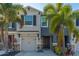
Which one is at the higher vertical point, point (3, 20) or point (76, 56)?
point (3, 20)

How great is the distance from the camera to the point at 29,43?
688 cm

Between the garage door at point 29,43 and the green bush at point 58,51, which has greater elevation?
the garage door at point 29,43

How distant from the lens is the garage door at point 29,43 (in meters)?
6.89

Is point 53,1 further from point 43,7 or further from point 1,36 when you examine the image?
point 1,36

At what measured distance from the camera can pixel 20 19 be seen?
22.7 ft

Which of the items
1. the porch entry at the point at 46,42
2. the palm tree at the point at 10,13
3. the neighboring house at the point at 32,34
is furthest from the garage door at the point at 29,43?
the palm tree at the point at 10,13

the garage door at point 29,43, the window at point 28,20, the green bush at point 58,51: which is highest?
the window at point 28,20

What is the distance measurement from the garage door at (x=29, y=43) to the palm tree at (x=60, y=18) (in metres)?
0.27

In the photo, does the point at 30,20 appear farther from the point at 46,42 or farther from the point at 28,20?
the point at 46,42

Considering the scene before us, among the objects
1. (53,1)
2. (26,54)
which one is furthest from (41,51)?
(53,1)

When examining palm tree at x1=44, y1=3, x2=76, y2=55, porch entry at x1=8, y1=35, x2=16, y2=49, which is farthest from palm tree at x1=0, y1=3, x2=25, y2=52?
palm tree at x1=44, y1=3, x2=76, y2=55

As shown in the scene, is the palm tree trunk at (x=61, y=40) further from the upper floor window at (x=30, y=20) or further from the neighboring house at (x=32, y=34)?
the upper floor window at (x=30, y=20)

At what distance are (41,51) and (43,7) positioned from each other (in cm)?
54

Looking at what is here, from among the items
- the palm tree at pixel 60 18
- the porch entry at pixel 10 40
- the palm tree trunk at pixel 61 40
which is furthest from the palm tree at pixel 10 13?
the palm tree trunk at pixel 61 40
